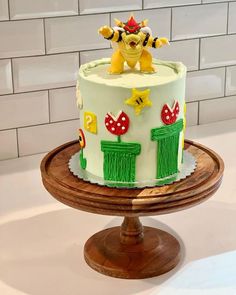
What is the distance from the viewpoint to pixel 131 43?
0.90 m

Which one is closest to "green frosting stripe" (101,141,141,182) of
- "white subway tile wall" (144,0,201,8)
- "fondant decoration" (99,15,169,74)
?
"fondant decoration" (99,15,169,74)

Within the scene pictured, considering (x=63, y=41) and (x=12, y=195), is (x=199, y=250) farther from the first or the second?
(x=63, y=41)

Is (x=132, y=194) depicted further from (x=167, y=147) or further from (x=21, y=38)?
(x=21, y=38)

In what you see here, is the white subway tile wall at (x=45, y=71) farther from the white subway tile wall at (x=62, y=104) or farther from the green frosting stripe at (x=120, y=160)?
the green frosting stripe at (x=120, y=160)

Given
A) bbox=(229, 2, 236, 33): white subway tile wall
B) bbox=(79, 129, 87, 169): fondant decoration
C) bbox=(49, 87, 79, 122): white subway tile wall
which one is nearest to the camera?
→ bbox=(79, 129, 87, 169): fondant decoration

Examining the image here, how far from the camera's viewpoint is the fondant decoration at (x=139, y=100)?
85cm

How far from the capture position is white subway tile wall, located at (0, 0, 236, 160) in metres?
1.27

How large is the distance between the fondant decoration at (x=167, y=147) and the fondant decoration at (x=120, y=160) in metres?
0.03

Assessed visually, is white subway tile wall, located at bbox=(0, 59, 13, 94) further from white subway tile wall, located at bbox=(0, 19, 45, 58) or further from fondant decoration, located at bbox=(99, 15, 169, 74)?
fondant decoration, located at bbox=(99, 15, 169, 74)

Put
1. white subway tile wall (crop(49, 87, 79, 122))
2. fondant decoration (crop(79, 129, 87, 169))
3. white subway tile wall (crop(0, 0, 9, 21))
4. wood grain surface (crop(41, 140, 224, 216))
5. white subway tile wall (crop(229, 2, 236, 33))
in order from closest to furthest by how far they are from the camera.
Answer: wood grain surface (crop(41, 140, 224, 216)), fondant decoration (crop(79, 129, 87, 169)), white subway tile wall (crop(0, 0, 9, 21)), white subway tile wall (crop(49, 87, 79, 122)), white subway tile wall (crop(229, 2, 236, 33))

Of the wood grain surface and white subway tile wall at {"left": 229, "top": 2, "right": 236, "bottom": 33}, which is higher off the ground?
white subway tile wall at {"left": 229, "top": 2, "right": 236, "bottom": 33}

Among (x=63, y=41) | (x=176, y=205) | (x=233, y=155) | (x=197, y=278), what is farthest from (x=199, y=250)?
(x=63, y=41)

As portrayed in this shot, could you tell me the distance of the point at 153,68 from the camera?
0.93 m

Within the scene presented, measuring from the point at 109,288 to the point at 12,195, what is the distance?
15.1 inches
